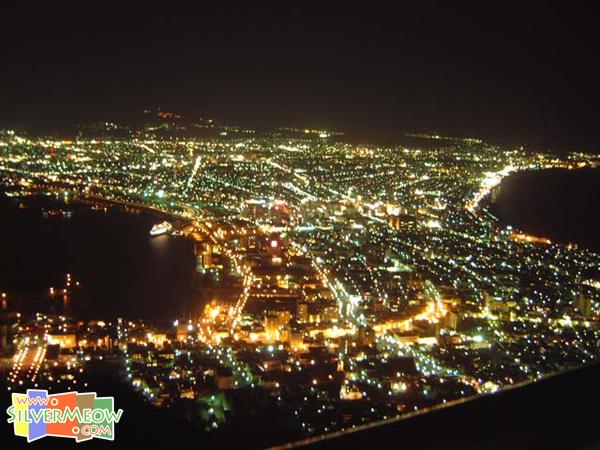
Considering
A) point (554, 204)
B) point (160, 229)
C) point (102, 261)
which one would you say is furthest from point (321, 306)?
point (554, 204)

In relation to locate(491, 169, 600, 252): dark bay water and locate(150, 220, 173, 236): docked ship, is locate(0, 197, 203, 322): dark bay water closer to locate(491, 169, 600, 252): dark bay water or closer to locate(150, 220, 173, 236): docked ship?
locate(150, 220, 173, 236): docked ship

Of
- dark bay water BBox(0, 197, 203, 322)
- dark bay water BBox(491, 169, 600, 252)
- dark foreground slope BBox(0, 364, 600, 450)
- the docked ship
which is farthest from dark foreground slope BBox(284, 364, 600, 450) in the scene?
dark bay water BBox(491, 169, 600, 252)

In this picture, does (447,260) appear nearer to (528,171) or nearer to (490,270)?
(490,270)

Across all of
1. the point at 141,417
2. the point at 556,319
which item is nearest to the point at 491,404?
the point at 141,417

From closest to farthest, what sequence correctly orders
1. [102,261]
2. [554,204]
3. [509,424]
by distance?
[509,424] < [102,261] < [554,204]

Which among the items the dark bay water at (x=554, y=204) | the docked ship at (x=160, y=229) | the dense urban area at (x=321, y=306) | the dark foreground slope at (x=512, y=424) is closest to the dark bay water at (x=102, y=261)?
the docked ship at (x=160, y=229)

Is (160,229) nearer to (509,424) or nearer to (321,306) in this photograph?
(321,306)

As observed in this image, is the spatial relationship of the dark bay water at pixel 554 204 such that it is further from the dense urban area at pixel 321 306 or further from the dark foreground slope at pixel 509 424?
the dark foreground slope at pixel 509 424
